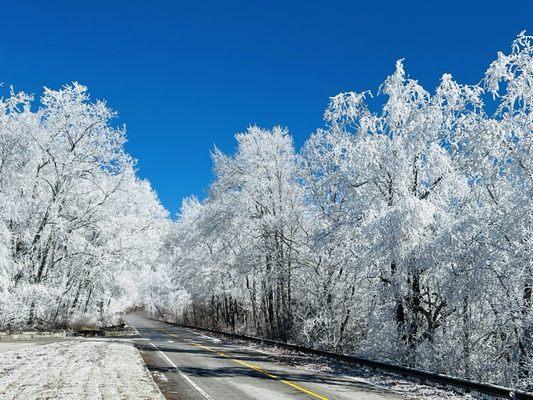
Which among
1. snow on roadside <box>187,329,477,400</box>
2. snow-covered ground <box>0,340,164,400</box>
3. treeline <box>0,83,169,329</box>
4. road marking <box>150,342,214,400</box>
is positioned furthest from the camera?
treeline <box>0,83,169,329</box>

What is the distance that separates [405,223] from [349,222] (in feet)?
12.7

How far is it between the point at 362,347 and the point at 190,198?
4333 centimetres

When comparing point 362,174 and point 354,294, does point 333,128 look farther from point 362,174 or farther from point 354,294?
point 354,294

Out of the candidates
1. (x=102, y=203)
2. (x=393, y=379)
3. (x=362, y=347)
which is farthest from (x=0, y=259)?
(x=393, y=379)

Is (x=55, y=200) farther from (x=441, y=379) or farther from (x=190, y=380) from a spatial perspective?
(x=441, y=379)

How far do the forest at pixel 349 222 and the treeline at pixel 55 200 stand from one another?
0.12 m

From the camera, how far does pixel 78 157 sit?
96.2 ft

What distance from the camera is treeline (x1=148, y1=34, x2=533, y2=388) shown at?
527 inches

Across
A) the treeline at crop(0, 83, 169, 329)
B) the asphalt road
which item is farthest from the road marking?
the treeline at crop(0, 83, 169, 329)

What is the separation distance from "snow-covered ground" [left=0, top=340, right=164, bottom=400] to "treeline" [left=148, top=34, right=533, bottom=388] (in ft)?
29.3

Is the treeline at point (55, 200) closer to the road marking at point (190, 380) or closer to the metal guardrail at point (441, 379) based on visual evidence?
the road marking at point (190, 380)

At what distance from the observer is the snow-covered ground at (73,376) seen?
1034 cm

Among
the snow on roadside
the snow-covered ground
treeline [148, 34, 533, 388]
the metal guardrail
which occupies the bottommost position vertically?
the snow-covered ground

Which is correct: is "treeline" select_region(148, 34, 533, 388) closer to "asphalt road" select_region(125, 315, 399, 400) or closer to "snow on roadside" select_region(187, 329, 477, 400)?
"snow on roadside" select_region(187, 329, 477, 400)
